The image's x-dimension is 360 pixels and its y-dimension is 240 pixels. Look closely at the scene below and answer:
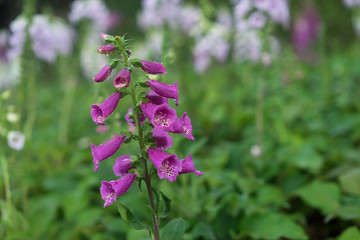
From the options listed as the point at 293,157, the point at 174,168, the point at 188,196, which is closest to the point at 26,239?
the point at 188,196

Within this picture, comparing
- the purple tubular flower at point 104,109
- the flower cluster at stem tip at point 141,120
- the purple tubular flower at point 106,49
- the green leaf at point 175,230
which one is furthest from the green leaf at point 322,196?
the purple tubular flower at point 106,49

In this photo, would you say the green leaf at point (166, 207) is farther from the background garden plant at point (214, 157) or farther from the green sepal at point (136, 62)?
the green sepal at point (136, 62)

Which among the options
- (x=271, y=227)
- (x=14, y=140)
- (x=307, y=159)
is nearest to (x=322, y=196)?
(x=307, y=159)

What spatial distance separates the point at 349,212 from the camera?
6.73ft

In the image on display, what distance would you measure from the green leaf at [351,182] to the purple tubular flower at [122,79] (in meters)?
1.76

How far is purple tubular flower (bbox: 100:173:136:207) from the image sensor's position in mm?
1372

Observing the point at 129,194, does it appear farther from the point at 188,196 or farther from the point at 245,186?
the point at 245,186

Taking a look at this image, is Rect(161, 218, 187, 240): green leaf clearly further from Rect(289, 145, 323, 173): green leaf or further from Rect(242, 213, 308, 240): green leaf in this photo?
Rect(289, 145, 323, 173): green leaf

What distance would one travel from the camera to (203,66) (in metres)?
5.88

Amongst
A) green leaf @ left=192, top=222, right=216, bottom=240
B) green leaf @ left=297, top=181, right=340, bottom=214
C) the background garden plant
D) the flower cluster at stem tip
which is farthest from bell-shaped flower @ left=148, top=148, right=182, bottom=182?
green leaf @ left=297, top=181, right=340, bottom=214

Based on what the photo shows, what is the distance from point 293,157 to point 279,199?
42 cm

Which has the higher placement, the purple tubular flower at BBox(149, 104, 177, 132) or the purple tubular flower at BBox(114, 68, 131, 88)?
the purple tubular flower at BBox(114, 68, 131, 88)

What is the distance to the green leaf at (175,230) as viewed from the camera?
1.50 m

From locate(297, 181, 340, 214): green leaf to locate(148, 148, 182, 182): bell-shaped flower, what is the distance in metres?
1.33
